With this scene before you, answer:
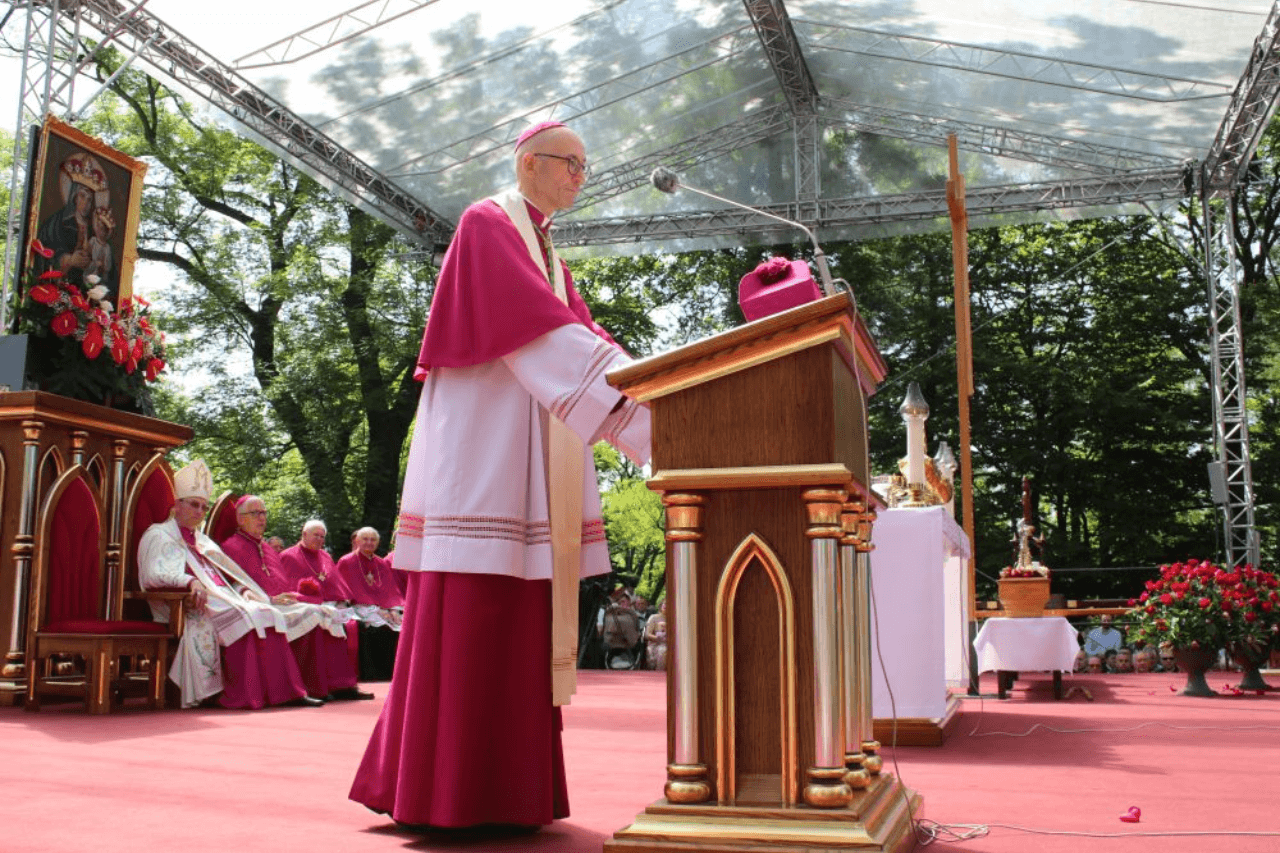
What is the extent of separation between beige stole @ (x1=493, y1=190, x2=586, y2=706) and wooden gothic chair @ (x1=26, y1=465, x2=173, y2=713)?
4.52m

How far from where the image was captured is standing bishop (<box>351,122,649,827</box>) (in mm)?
2830

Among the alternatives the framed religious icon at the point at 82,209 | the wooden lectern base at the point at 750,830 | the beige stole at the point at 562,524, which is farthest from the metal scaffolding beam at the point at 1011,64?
the wooden lectern base at the point at 750,830

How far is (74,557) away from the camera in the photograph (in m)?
7.24

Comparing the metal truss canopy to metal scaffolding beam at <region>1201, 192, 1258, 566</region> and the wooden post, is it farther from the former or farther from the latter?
the wooden post

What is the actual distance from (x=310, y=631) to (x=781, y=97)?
422 inches

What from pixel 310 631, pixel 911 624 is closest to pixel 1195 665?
pixel 911 624

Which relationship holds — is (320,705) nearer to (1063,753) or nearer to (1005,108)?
(1063,753)

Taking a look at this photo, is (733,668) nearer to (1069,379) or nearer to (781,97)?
(781,97)

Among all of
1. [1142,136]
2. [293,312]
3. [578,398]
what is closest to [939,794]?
[578,398]

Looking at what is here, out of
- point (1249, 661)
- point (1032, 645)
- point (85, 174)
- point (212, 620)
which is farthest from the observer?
point (1249, 661)

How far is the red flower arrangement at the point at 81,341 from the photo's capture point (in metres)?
7.43

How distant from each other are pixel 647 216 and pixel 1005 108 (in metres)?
4.64

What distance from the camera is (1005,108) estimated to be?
14961mm

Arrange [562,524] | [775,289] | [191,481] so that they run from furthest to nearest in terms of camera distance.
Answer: [191,481] < [562,524] < [775,289]
